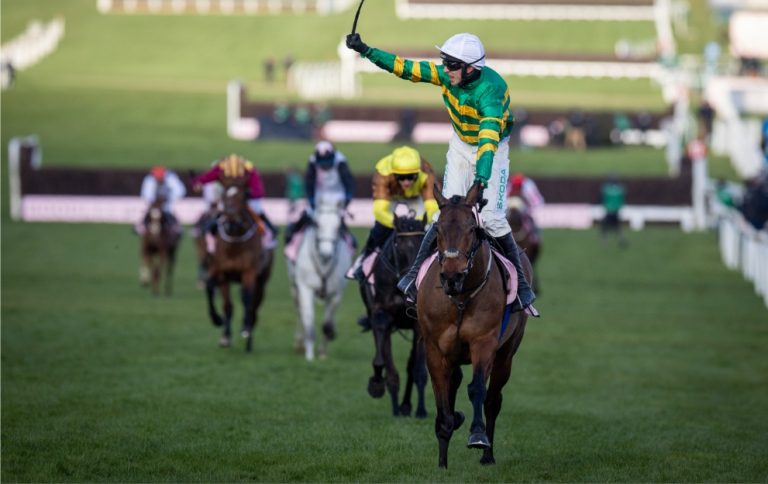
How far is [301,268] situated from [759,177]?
26.1 feet

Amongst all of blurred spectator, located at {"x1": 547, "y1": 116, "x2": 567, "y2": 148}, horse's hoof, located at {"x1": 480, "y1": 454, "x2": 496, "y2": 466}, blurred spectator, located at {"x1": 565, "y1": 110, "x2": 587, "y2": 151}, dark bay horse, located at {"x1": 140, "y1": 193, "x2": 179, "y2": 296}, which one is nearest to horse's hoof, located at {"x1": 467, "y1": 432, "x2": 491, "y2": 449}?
horse's hoof, located at {"x1": 480, "y1": 454, "x2": 496, "y2": 466}

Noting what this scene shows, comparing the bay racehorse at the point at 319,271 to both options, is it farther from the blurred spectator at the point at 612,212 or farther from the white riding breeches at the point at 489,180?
the blurred spectator at the point at 612,212

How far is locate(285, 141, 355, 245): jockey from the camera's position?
16156 millimetres

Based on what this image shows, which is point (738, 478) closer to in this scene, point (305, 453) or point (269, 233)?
point (305, 453)

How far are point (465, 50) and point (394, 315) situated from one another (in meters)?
3.79

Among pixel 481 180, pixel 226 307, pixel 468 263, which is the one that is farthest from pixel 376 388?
pixel 226 307

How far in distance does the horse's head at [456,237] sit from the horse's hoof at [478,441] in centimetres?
92

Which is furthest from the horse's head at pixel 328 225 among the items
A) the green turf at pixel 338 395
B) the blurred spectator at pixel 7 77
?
the blurred spectator at pixel 7 77

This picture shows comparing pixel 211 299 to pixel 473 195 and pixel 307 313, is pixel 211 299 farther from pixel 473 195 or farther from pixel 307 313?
pixel 473 195

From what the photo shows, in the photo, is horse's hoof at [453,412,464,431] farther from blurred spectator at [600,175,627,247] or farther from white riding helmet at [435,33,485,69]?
blurred spectator at [600,175,627,247]

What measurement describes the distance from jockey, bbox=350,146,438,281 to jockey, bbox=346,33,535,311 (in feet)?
7.28

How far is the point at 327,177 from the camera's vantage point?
647 inches

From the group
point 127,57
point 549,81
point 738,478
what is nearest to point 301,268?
point 738,478

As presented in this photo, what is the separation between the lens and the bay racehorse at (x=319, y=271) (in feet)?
54.6
